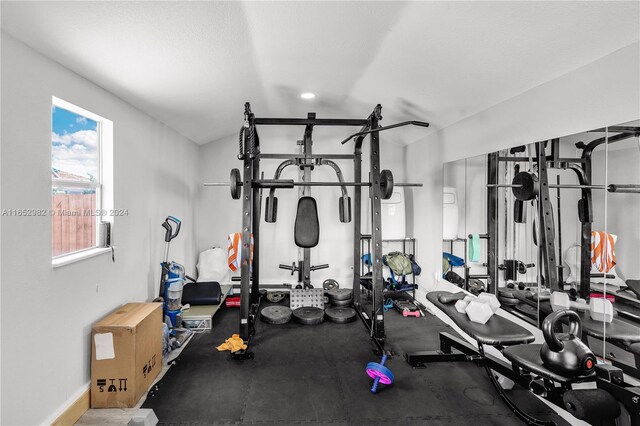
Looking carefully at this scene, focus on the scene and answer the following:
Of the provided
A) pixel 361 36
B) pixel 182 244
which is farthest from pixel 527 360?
pixel 182 244

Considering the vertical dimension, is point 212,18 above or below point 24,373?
above

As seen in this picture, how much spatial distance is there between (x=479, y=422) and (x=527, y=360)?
0.69 metres

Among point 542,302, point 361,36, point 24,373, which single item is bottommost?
point 24,373

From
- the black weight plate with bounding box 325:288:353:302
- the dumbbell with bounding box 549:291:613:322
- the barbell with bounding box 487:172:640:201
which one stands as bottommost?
the black weight plate with bounding box 325:288:353:302

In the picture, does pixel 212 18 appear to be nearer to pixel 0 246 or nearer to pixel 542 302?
pixel 0 246

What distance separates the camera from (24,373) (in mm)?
1640

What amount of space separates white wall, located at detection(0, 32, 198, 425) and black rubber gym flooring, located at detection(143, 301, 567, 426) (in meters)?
0.64

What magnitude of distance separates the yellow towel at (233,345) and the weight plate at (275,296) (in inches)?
50.9

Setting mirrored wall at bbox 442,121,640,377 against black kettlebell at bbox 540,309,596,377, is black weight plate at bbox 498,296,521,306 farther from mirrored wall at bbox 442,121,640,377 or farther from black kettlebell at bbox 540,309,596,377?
black kettlebell at bbox 540,309,596,377

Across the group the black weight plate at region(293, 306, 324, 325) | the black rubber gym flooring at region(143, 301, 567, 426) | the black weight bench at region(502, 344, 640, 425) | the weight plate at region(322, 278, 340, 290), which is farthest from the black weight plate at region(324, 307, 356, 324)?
the black weight bench at region(502, 344, 640, 425)

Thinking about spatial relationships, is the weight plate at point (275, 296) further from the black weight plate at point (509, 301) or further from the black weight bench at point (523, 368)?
the black weight plate at point (509, 301)

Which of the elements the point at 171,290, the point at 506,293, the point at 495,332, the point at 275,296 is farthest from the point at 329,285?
the point at 495,332

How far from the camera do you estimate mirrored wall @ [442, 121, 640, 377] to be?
65.7 inches

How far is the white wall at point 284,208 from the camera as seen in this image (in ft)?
16.0
